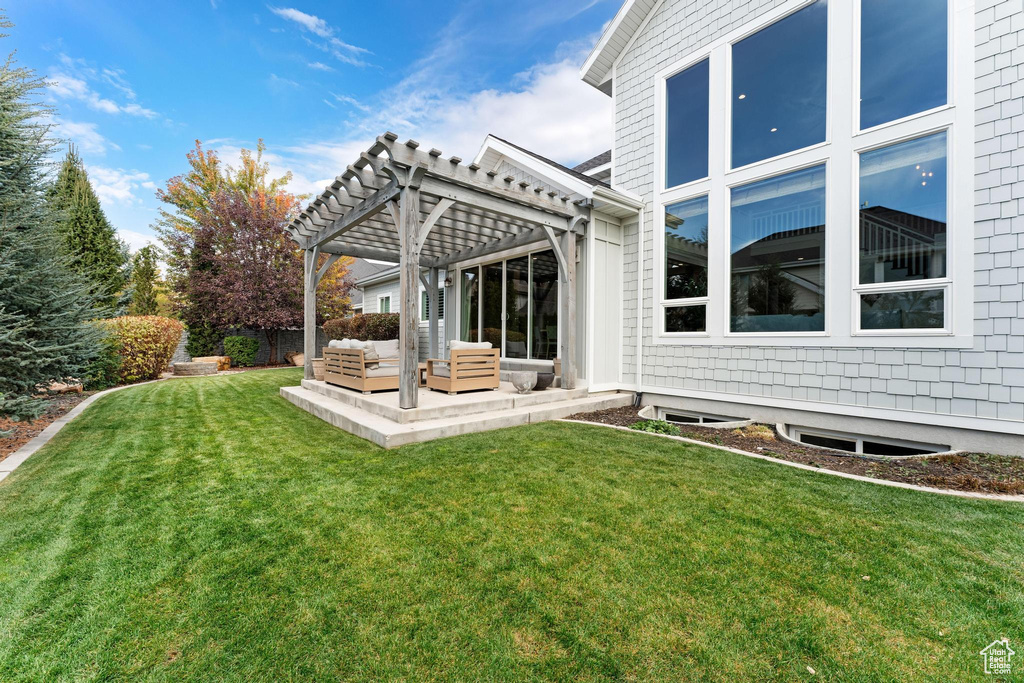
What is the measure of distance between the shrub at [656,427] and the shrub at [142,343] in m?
10.7

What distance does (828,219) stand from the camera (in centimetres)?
498

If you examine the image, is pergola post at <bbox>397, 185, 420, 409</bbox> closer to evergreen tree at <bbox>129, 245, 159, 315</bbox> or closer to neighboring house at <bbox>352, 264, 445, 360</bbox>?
neighboring house at <bbox>352, 264, 445, 360</bbox>

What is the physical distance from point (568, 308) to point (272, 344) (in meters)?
12.2

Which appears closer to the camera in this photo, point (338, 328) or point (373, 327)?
point (373, 327)

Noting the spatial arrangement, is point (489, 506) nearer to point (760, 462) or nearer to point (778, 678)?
point (778, 678)

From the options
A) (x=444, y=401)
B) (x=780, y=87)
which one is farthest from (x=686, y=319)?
(x=444, y=401)

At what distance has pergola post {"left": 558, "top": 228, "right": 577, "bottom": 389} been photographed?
666 cm

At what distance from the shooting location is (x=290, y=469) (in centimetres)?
382

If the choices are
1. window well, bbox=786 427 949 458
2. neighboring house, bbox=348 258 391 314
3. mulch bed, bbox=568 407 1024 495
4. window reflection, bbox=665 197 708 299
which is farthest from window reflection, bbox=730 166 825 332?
neighboring house, bbox=348 258 391 314

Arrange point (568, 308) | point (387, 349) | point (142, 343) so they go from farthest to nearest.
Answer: point (142, 343) < point (387, 349) < point (568, 308)

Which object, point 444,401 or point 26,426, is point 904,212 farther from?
point 26,426

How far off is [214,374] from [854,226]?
46.7 feet

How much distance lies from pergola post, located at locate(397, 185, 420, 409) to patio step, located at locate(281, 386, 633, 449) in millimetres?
434

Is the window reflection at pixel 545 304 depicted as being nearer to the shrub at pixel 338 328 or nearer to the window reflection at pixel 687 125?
the window reflection at pixel 687 125
